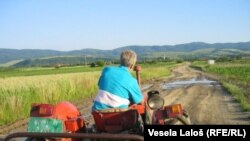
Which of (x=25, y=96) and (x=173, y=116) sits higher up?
(x=173, y=116)

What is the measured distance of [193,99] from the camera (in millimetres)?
18359

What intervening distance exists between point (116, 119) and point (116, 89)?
14.7 inches

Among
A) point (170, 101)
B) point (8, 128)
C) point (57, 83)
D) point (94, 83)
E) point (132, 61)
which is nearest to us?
point (132, 61)

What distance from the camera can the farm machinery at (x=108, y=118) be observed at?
5.40 m

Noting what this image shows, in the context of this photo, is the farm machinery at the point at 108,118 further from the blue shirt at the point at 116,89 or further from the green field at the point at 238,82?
the green field at the point at 238,82

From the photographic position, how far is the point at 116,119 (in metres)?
5.73

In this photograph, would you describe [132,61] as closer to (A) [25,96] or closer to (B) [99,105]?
(B) [99,105]

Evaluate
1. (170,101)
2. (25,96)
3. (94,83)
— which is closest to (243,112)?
(170,101)

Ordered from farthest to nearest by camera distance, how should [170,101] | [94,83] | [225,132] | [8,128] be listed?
[94,83] < [170,101] < [8,128] < [225,132]

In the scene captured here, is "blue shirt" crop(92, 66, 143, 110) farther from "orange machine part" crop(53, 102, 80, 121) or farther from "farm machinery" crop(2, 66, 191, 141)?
"orange machine part" crop(53, 102, 80, 121)

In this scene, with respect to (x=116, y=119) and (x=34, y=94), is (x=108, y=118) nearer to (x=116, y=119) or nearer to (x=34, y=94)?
(x=116, y=119)

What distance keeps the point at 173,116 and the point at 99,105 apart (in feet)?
3.19

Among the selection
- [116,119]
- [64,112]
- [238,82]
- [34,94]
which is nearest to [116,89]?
[116,119]

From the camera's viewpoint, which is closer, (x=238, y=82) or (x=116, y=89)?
(x=116, y=89)
